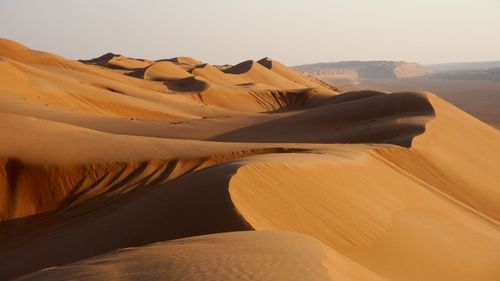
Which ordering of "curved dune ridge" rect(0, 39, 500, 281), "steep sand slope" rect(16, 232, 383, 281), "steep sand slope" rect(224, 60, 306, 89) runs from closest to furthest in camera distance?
"steep sand slope" rect(16, 232, 383, 281), "curved dune ridge" rect(0, 39, 500, 281), "steep sand slope" rect(224, 60, 306, 89)

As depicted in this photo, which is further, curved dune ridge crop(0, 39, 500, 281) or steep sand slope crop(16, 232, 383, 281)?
curved dune ridge crop(0, 39, 500, 281)

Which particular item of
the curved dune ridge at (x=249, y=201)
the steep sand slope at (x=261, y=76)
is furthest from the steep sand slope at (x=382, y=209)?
the steep sand slope at (x=261, y=76)

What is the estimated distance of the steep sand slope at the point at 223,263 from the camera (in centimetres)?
453

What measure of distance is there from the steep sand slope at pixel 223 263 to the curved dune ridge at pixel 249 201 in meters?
0.02

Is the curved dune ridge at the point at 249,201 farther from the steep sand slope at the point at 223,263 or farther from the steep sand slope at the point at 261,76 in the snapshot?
the steep sand slope at the point at 261,76

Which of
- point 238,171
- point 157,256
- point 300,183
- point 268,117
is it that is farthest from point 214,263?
point 268,117

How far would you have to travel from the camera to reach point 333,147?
13.6 metres

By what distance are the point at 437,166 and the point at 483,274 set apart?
241 inches

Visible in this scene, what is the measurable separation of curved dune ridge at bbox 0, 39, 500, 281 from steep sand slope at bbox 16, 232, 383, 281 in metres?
0.02

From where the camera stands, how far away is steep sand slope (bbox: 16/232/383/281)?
4527 millimetres

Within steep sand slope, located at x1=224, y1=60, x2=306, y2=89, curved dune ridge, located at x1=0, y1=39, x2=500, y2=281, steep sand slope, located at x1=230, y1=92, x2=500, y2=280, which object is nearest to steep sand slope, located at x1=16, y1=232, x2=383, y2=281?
curved dune ridge, located at x1=0, y1=39, x2=500, y2=281

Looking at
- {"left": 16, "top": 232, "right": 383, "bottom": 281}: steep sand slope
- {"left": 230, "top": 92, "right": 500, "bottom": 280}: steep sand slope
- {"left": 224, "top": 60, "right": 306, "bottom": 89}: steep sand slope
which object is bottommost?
{"left": 224, "top": 60, "right": 306, "bottom": 89}: steep sand slope

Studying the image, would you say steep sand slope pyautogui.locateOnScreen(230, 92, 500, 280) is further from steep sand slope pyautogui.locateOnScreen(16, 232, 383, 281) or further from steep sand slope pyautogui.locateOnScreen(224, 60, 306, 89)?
steep sand slope pyautogui.locateOnScreen(224, 60, 306, 89)

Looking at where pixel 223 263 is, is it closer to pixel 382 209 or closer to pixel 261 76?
pixel 382 209
